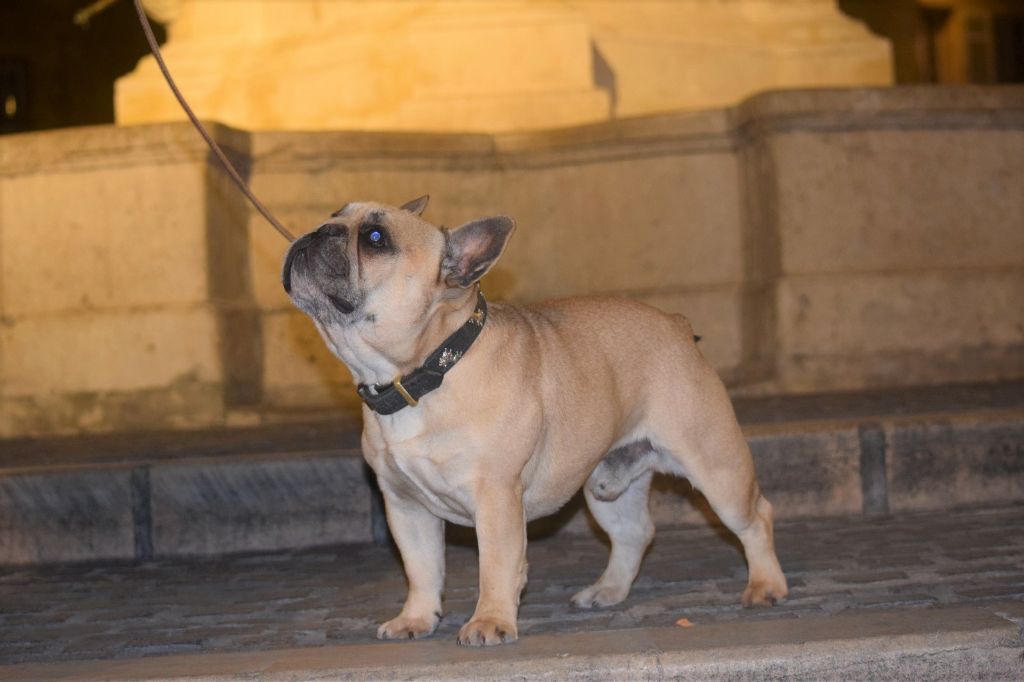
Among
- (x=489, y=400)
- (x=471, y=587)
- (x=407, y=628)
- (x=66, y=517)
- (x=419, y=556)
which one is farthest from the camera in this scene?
(x=66, y=517)

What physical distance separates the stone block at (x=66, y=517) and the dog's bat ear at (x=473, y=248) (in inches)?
114

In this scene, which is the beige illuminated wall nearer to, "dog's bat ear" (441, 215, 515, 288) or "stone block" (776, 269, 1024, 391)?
"stone block" (776, 269, 1024, 391)

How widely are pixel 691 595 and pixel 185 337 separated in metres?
4.52

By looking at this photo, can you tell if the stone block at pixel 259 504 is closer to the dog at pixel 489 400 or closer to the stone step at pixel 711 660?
the dog at pixel 489 400

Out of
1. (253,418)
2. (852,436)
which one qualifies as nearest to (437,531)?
(852,436)

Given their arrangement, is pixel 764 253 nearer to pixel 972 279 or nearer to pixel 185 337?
pixel 972 279

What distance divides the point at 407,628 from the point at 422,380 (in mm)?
859

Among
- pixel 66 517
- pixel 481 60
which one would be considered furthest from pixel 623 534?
pixel 481 60

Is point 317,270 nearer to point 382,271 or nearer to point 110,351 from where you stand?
point 382,271

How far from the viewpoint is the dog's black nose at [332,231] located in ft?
13.0

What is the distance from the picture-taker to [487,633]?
3.87 m

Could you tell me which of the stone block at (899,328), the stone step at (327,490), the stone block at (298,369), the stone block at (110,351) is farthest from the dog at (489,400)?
the stone block at (298,369)

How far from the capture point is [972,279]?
8.59 metres

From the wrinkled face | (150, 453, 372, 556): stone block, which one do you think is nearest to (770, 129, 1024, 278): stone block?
(150, 453, 372, 556): stone block
